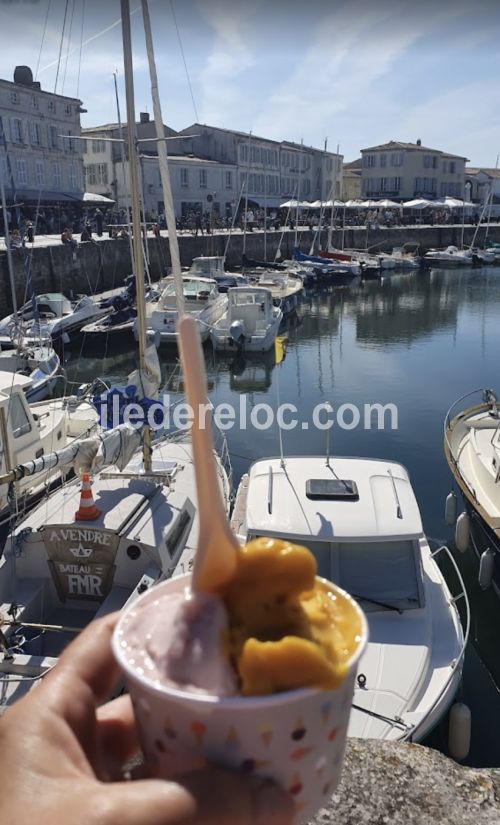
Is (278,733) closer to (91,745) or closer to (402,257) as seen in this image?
(91,745)

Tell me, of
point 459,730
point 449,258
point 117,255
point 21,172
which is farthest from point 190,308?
point 449,258

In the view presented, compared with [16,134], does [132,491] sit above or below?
below

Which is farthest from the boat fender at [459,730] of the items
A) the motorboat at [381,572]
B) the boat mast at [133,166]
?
the boat mast at [133,166]

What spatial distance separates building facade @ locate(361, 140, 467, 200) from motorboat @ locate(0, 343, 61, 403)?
71196 mm

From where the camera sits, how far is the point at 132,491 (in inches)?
339

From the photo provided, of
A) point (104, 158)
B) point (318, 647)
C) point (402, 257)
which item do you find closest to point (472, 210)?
point (402, 257)

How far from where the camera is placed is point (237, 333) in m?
28.3

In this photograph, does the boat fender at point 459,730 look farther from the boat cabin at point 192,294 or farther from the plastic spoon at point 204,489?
the boat cabin at point 192,294

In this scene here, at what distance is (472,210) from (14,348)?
69133 mm

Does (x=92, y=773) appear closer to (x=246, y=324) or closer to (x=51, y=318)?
(x=246, y=324)

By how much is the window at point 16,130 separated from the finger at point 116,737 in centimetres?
5423

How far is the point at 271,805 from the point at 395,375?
26.2 meters

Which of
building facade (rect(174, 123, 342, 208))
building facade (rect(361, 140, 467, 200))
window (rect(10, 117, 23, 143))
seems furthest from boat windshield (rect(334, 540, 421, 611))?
building facade (rect(361, 140, 467, 200))

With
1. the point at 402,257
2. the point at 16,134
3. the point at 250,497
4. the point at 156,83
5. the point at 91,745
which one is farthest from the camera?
the point at 402,257
